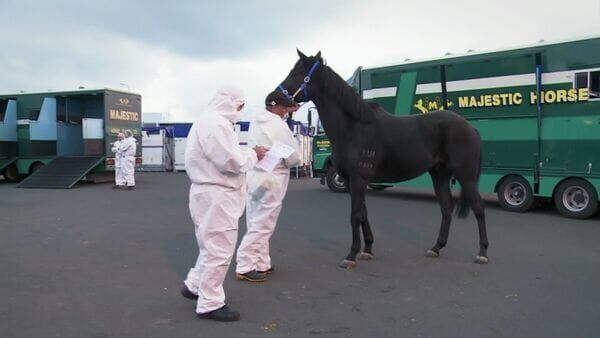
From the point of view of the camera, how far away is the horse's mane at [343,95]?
561 centimetres

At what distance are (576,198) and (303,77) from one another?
7038 millimetres

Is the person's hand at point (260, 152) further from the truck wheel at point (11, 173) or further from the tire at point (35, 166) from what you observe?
the truck wheel at point (11, 173)

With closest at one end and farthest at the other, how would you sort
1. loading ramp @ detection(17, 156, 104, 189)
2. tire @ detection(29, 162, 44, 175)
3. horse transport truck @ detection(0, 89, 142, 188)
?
loading ramp @ detection(17, 156, 104, 189) < horse transport truck @ detection(0, 89, 142, 188) < tire @ detection(29, 162, 44, 175)

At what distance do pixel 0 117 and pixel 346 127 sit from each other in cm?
1844

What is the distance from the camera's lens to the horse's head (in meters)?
5.46

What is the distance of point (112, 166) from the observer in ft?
56.9

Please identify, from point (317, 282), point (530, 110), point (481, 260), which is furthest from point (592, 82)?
point (317, 282)

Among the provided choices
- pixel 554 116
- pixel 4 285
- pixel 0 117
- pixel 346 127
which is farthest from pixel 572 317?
pixel 0 117

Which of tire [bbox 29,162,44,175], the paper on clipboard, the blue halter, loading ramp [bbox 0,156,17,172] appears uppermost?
the blue halter

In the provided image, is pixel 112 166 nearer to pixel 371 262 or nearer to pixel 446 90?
pixel 446 90

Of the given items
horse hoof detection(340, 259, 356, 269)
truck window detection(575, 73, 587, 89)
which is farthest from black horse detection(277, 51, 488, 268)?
truck window detection(575, 73, 587, 89)

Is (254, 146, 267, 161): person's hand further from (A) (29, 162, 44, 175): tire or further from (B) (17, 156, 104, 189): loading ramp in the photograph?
(A) (29, 162, 44, 175): tire

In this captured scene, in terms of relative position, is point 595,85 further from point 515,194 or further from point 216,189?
point 216,189

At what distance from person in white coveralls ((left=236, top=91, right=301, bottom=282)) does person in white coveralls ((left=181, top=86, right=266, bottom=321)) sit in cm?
112
